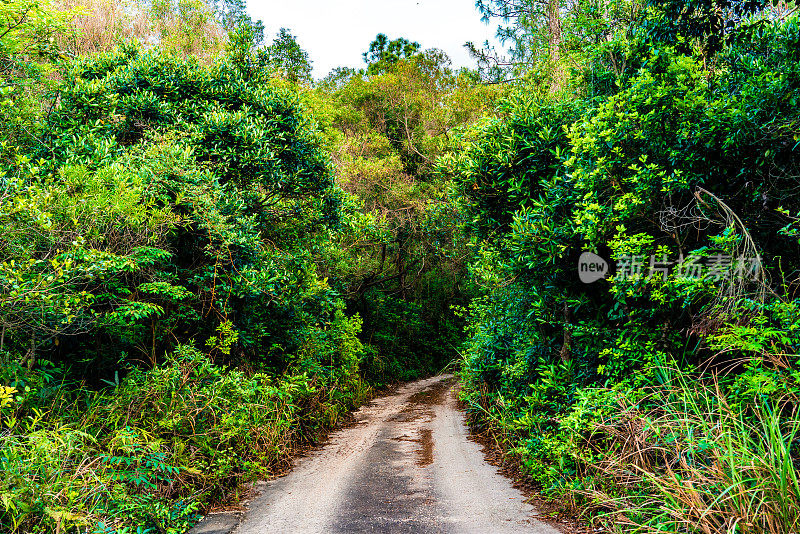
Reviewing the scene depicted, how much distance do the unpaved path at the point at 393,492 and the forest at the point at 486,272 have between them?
0.59 meters

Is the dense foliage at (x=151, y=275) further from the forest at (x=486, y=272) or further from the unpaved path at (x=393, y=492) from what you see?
the unpaved path at (x=393, y=492)

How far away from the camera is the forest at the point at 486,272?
422 cm

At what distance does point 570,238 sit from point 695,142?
63.0 inches

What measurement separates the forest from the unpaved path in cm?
59

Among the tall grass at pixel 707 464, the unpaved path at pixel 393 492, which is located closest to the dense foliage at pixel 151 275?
the unpaved path at pixel 393 492

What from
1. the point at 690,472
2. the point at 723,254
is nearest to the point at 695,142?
the point at 723,254

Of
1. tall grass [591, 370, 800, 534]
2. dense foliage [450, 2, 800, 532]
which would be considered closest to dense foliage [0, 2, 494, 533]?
dense foliage [450, 2, 800, 532]

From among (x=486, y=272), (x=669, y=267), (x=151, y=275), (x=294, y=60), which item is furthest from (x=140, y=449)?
(x=294, y=60)

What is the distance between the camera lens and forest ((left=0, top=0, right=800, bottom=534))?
4.22m

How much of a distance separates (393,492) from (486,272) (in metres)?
4.68

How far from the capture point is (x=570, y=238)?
573cm

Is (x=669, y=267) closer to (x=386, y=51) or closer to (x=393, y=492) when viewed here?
(x=393, y=492)

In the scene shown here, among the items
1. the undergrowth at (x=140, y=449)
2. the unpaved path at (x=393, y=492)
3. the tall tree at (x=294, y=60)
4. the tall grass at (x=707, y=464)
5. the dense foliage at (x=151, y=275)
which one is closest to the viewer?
the tall grass at (x=707, y=464)

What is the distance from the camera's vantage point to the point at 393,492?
257 inches
